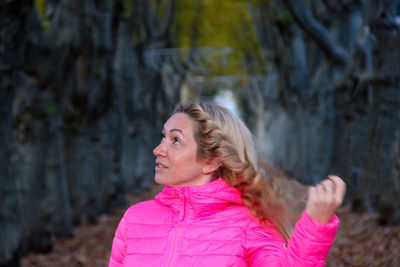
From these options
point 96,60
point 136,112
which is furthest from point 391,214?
point 136,112

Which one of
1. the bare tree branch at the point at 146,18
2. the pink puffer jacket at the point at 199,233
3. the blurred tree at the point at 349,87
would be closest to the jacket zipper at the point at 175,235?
the pink puffer jacket at the point at 199,233

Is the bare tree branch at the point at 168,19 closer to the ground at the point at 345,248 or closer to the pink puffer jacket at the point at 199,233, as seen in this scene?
the ground at the point at 345,248

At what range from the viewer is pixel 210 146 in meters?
2.78

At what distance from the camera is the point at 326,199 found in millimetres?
2158

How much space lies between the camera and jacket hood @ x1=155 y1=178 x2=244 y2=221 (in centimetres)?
264

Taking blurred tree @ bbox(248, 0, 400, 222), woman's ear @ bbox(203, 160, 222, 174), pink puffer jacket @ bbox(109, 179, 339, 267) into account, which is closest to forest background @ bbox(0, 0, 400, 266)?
blurred tree @ bbox(248, 0, 400, 222)

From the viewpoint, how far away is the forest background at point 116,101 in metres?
9.16

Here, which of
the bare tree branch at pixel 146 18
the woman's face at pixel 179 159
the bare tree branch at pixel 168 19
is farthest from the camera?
the bare tree branch at pixel 168 19

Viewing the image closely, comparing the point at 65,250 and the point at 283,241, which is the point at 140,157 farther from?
the point at 283,241

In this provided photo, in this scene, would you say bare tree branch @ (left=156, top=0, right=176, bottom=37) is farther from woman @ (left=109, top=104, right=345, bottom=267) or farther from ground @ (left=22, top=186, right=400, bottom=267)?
woman @ (left=109, top=104, right=345, bottom=267)

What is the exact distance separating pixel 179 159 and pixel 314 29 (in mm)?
9844

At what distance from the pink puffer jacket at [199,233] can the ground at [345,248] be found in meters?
4.83

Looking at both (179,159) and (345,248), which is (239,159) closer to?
(179,159)

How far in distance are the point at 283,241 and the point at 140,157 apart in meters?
20.0
